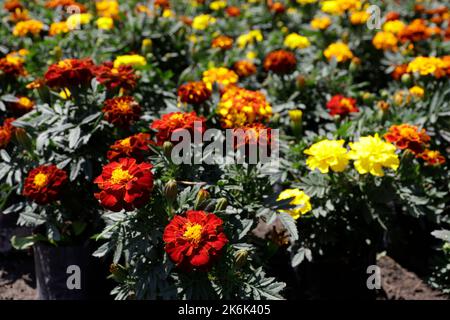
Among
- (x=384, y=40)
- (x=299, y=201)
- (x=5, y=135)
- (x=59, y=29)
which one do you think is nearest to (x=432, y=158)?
(x=299, y=201)

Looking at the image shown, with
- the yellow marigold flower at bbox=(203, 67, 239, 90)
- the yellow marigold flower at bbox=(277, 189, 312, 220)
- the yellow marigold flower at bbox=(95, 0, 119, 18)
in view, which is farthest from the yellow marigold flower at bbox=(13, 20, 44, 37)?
the yellow marigold flower at bbox=(277, 189, 312, 220)

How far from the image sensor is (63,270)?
99.0 inches

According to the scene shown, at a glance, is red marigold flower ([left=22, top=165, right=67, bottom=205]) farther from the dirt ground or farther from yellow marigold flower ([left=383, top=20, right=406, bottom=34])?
yellow marigold flower ([left=383, top=20, right=406, bottom=34])

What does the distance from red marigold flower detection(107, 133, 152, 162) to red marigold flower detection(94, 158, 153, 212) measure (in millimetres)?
245

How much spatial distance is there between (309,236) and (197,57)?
4.90 ft

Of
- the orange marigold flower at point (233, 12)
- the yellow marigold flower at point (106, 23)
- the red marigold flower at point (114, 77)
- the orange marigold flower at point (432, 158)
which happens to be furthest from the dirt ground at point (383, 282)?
the orange marigold flower at point (233, 12)

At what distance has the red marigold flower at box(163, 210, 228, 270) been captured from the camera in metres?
1.74

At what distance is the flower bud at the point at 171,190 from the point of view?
185cm

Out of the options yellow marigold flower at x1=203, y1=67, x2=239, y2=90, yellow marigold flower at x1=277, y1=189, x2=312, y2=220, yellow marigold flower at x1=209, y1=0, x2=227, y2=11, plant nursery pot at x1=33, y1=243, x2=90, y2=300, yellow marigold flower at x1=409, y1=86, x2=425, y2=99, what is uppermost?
yellow marigold flower at x1=203, y1=67, x2=239, y2=90

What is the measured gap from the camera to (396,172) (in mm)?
2447

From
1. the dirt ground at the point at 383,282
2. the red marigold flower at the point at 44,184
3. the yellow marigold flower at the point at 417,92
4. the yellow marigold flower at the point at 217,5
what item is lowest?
the dirt ground at the point at 383,282

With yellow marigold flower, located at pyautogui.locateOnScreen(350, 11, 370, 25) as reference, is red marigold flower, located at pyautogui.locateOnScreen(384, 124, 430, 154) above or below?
below

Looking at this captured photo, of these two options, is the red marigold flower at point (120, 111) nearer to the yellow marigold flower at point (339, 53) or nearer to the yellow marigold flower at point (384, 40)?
the yellow marigold flower at point (339, 53)

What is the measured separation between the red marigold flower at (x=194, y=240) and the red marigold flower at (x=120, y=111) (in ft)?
2.11
